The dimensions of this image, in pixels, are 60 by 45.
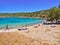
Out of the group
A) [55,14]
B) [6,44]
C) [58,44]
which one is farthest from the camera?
[55,14]

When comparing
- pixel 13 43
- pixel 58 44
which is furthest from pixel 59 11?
pixel 13 43

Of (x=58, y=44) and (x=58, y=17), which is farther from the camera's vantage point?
(x=58, y=17)

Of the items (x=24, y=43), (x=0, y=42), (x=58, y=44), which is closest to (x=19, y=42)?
(x=24, y=43)

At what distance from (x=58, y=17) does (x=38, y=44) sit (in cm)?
4775

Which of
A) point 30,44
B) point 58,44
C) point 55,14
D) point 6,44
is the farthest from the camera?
point 55,14

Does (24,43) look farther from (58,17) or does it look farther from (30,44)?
(58,17)

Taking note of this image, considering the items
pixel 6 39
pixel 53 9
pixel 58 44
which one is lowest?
pixel 58 44

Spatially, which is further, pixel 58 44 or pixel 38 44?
pixel 58 44

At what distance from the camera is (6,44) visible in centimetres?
1541

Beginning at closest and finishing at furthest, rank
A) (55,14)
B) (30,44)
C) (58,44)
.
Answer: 1. (30,44)
2. (58,44)
3. (55,14)

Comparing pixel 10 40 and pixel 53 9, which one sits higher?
pixel 53 9

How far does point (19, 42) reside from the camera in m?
16.3

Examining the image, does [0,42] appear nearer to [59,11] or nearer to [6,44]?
[6,44]

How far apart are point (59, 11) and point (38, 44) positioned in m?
48.4
